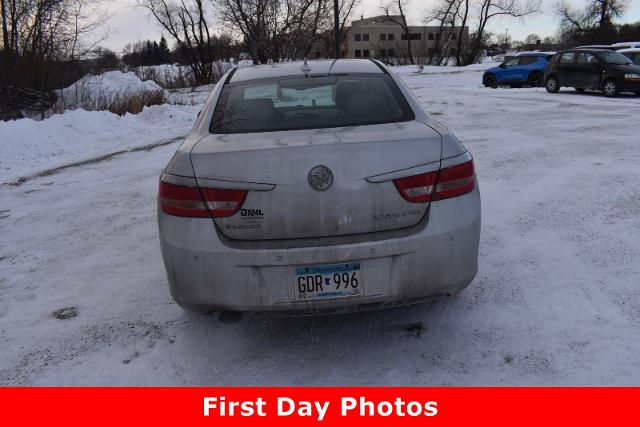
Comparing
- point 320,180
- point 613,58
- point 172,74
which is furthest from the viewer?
point 172,74

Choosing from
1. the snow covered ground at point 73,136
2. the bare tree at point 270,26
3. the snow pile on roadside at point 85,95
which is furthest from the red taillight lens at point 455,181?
the bare tree at point 270,26

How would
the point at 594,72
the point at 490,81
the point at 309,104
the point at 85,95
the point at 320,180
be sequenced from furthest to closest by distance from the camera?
the point at 490,81
the point at 594,72
the point at 85,95
the point at 309,104
the point at 320,180

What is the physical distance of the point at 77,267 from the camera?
4.41 metres

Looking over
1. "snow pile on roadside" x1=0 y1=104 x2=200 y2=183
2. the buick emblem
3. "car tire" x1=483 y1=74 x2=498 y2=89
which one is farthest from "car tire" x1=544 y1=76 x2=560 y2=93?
the buick emblem

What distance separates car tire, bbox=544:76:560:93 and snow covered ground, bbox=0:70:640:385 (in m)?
14.1

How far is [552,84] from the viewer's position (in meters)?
19.2

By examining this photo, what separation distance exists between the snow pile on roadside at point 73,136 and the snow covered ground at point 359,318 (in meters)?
3.25

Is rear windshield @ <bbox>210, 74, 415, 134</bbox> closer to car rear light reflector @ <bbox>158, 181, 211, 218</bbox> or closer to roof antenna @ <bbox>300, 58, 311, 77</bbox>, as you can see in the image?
roof antenna @ <bbox>300, 58, 311, 77</bbox>

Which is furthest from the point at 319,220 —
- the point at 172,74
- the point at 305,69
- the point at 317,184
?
the point at 172,74

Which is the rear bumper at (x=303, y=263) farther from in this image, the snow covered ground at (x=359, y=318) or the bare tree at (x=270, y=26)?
the bare tree at (x=270, y=26)

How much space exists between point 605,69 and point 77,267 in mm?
17886
